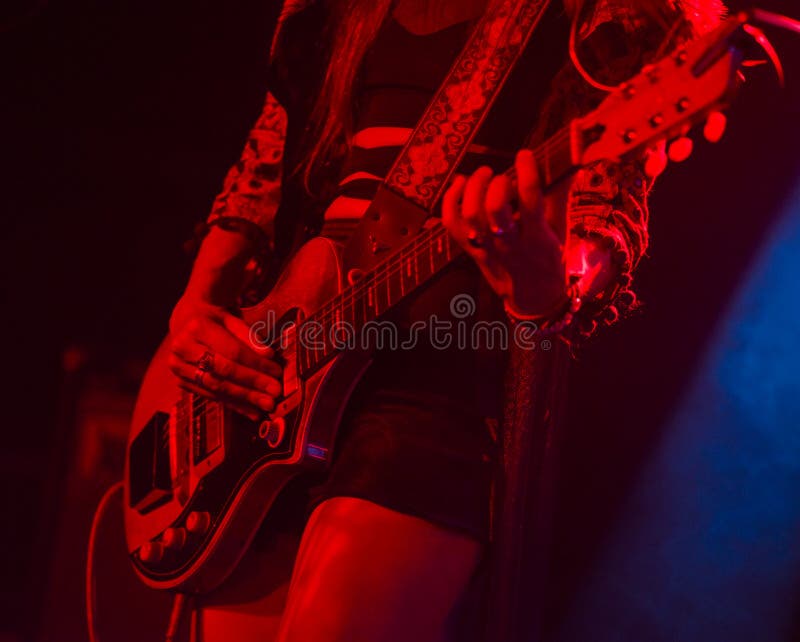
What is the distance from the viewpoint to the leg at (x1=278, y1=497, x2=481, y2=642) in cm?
114

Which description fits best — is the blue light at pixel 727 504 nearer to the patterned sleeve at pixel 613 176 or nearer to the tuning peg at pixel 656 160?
the patterned sleeve at pixel 613 176

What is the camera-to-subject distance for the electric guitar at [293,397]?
3.35 ft

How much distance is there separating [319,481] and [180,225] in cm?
181

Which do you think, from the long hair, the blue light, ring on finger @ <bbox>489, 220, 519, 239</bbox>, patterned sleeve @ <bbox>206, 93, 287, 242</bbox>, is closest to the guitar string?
ring on finger @ <bbox>489, 220, 519, 239</bbox>

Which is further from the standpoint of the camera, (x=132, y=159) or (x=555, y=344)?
(x=132, y=159)

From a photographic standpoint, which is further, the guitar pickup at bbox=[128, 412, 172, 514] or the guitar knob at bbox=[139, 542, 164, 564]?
the guitar pickup at bbox=[128, 412, 172, 514]

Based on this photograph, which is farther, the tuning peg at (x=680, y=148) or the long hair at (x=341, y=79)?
the long hair at (x=341, y=79)

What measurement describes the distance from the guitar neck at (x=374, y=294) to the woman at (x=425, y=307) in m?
0.06

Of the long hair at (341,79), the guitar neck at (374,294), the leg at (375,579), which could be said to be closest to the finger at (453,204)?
the guitar neck at (374,294)

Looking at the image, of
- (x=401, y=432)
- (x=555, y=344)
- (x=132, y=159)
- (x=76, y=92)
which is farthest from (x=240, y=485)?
(x=76, y=92)

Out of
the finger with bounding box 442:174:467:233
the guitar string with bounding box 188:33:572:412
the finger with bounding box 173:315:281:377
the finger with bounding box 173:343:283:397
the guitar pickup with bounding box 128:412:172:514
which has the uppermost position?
the finger with bounding box 442:174:467:233

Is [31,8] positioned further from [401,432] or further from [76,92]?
[401,432]

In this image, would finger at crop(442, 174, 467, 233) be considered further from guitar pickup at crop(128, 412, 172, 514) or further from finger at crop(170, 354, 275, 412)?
guitar pickup at crop(128, 412, 172, 514)

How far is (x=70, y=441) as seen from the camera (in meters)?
2.77
